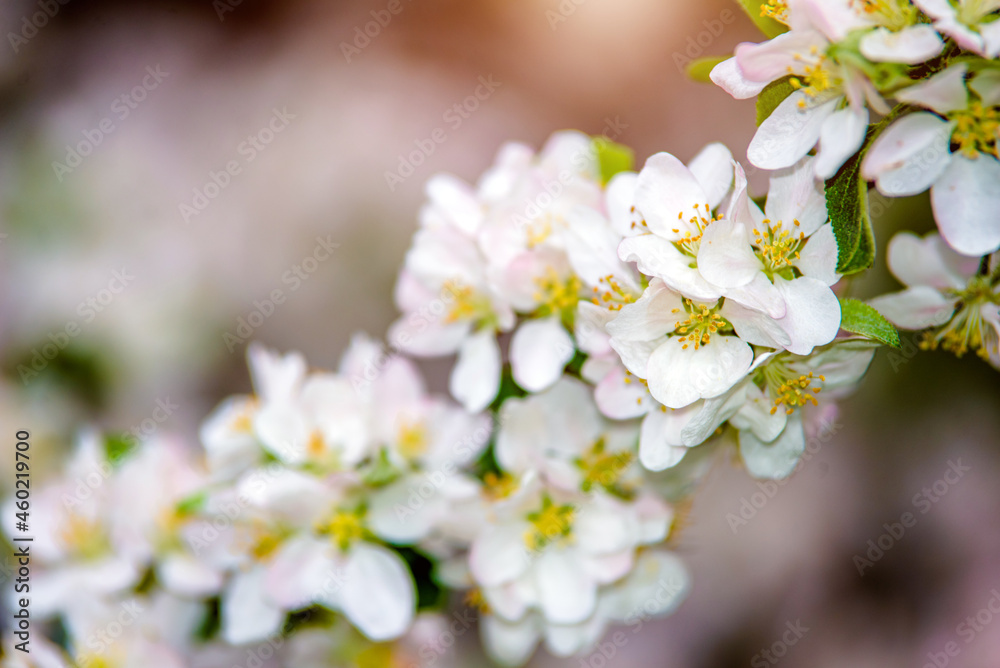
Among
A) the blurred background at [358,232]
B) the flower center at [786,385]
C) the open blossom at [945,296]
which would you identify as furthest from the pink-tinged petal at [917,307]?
the blurred background at [358,232]

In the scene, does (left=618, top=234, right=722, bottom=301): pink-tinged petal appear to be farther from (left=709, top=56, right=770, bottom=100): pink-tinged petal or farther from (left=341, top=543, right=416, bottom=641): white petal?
(left=341, top=543, right=416, bottom=641): white petal

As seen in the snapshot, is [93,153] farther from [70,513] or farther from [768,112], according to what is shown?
[768,112]

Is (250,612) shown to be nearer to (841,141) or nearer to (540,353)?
(540,353)

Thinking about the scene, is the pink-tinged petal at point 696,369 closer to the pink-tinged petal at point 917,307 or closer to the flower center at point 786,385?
the flower center at point 786,385

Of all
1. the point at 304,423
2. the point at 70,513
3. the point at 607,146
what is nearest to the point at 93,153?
the point at 70,513

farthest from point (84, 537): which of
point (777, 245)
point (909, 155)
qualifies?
point (909, 155)

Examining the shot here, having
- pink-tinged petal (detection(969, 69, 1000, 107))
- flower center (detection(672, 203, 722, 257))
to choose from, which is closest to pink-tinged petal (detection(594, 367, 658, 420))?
flower center (detection(672, 203, 722, 257))
